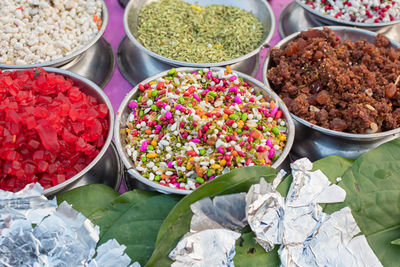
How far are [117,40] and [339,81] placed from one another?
4.00ft

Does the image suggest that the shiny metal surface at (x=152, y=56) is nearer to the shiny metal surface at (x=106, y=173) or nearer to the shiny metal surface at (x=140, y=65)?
Answer: the shiny metal surface at (x=140, y=65)

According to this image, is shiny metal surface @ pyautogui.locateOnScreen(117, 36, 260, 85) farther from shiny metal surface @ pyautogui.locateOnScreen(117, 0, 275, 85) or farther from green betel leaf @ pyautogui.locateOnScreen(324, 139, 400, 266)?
green betel leaf @ pyautogui.locateOnScreen(324, 139, 400, 266)

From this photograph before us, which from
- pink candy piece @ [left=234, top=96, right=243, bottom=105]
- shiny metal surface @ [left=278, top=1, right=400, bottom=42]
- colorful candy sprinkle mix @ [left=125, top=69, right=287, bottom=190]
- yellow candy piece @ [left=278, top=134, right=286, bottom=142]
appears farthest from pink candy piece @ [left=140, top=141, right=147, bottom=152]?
shiny metal surface @ [left=278, top=1, right=400, bottom=42]

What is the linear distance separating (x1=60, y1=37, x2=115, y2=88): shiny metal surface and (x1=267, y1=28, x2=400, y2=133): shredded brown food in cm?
83

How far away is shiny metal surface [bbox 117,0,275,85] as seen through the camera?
5.66ft

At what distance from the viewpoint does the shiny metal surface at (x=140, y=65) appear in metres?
1.82

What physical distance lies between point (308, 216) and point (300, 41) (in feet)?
3.02

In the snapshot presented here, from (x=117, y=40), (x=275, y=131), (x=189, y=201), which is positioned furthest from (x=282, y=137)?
(x=117, y=40)

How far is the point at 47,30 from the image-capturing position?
1844 millimetres

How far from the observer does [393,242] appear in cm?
116

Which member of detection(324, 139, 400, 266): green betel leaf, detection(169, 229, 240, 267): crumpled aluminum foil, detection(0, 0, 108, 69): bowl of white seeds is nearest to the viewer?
detection(169, 229, 240, 267): crumpled aluminum foil

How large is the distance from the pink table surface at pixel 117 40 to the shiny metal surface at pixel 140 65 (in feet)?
0.12

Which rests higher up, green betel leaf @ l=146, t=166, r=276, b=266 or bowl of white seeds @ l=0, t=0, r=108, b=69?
bowl of white seeds @ l=0, t=0, r=108, b=69

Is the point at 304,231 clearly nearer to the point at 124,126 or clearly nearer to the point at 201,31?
the point at 124,126
